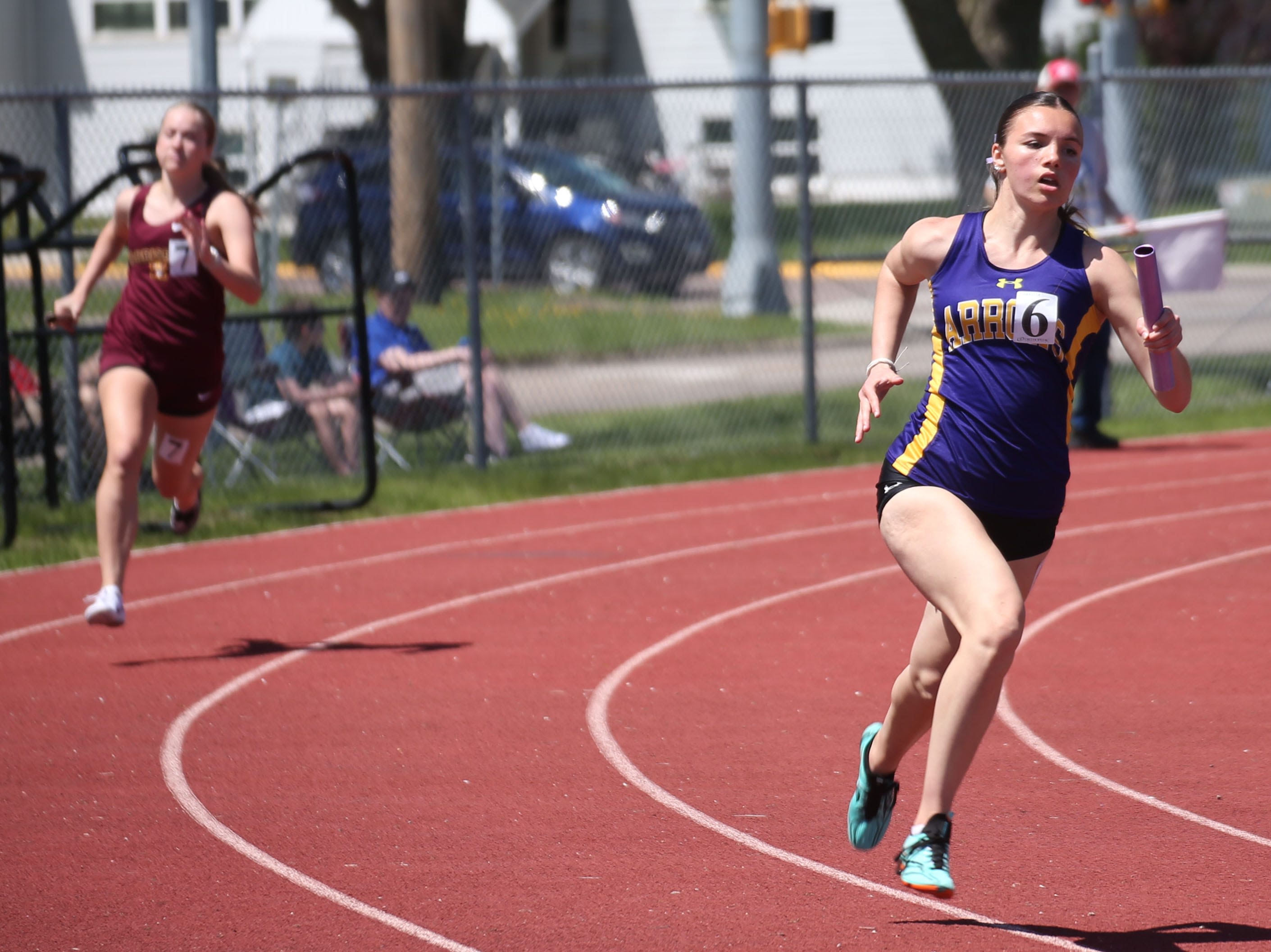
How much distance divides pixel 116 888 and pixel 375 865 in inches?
26.7

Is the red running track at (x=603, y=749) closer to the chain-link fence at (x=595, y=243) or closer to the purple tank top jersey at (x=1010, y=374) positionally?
the purple tank top jersey at (x=1010, y=374)

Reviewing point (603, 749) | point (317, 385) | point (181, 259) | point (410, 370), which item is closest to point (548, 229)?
point (410, 370)

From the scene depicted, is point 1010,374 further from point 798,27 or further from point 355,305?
point 798,27

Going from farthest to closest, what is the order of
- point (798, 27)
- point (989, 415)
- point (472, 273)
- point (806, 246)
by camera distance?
point (798, 27), point (806, 246), point (472, 273), point (989, 415)

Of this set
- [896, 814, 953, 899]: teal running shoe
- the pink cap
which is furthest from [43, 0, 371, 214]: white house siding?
[896, 814, 953, 899]: teal running shoe

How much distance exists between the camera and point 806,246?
12.7 metres

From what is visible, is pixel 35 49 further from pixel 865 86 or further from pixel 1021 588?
pixel 1021 588

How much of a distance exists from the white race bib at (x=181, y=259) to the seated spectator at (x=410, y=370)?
172 inches

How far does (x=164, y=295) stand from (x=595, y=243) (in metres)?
5.86

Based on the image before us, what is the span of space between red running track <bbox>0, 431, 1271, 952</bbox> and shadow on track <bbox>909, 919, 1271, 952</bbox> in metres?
0.01

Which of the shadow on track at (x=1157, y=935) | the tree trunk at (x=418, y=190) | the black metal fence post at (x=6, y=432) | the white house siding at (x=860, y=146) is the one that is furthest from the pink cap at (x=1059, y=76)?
the shadow on track at (x=1157, y=935)

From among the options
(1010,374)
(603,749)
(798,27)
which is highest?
(798,27)

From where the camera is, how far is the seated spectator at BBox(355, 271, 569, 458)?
1201 cm

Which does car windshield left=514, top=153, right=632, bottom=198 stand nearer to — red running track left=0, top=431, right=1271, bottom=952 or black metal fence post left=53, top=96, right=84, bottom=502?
black metal fence post left=53, top=96, right=84, bottom=502
